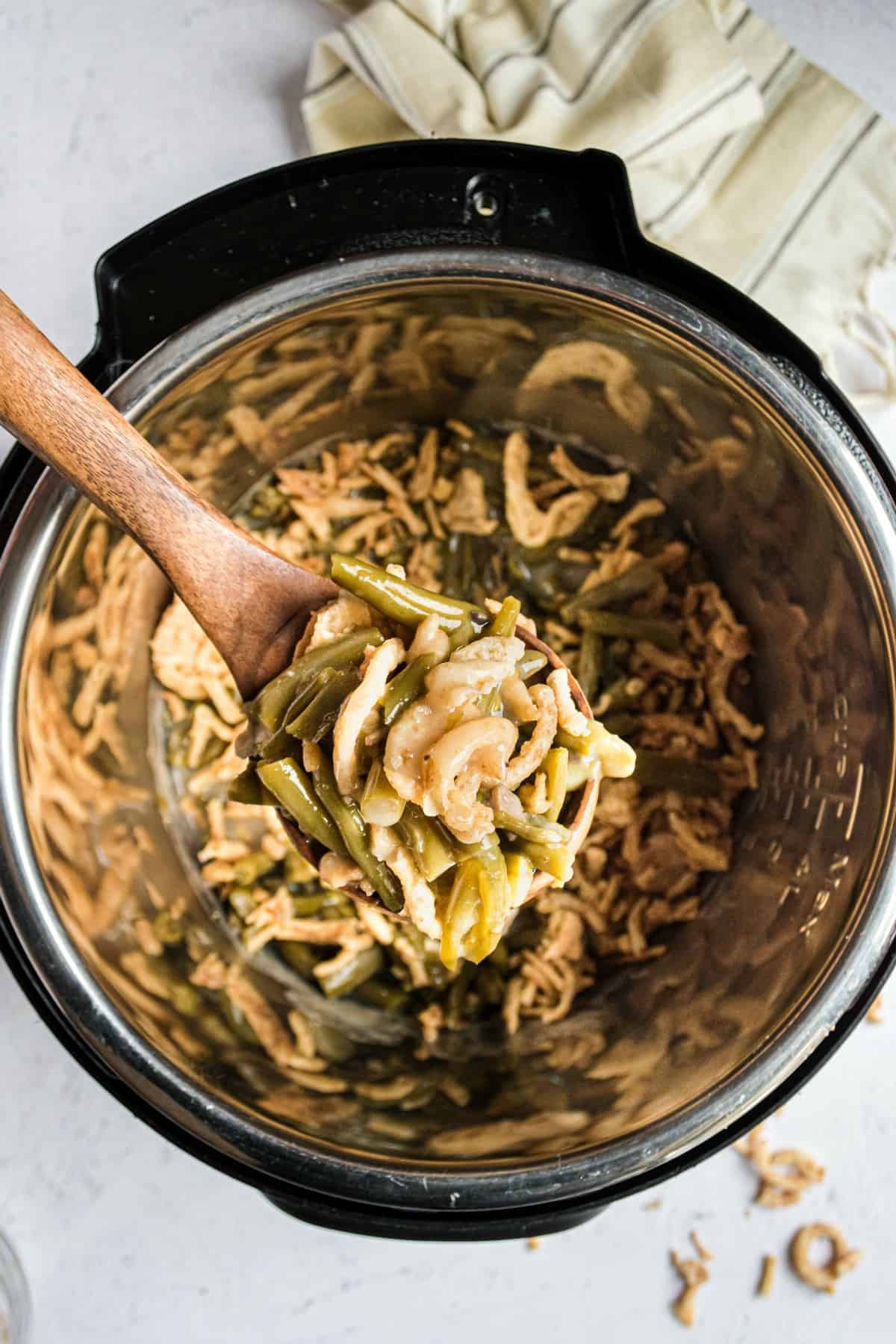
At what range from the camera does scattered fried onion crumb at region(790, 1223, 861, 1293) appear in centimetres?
140

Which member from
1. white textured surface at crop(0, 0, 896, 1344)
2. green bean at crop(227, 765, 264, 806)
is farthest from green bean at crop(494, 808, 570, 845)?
white textured surface at crop(0, 0, 896, 1344)

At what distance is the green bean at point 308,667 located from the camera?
965 mm

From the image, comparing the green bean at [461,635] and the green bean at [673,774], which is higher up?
the green bean at [673,774]

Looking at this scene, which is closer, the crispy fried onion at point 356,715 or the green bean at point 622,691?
the crispy fried onion at point 356,715

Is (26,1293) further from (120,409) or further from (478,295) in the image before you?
(478,295)

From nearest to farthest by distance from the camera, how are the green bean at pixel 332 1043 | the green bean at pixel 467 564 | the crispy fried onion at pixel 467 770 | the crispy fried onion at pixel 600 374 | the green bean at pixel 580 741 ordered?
1. the crispy fried onion at pixel 467 770
2. the green bean at pixel 580 741
3. the crispy fried onion at pixel 600 374
4. the green bean at pixel 332 1043
5. the green bean at pixel 467 564

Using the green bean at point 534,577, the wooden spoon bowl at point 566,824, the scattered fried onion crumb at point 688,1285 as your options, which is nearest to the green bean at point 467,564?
the green bean at point 534,577

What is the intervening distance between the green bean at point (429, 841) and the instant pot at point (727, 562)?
0.28 m

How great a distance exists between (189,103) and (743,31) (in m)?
0.65

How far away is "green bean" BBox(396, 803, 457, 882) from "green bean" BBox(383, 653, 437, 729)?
0.25ft

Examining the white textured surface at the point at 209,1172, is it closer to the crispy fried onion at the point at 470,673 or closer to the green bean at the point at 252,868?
the green bean at the point at 252,868

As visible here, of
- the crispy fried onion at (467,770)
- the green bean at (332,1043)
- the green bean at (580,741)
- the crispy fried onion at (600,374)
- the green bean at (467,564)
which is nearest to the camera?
the crispy fried onion at (467,770)

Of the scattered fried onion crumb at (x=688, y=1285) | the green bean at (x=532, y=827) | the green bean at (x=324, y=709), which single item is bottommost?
the scattered fried onion crumb at (x=688, y=1285)

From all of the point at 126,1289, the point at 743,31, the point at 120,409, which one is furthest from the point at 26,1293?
the point at 743,31
